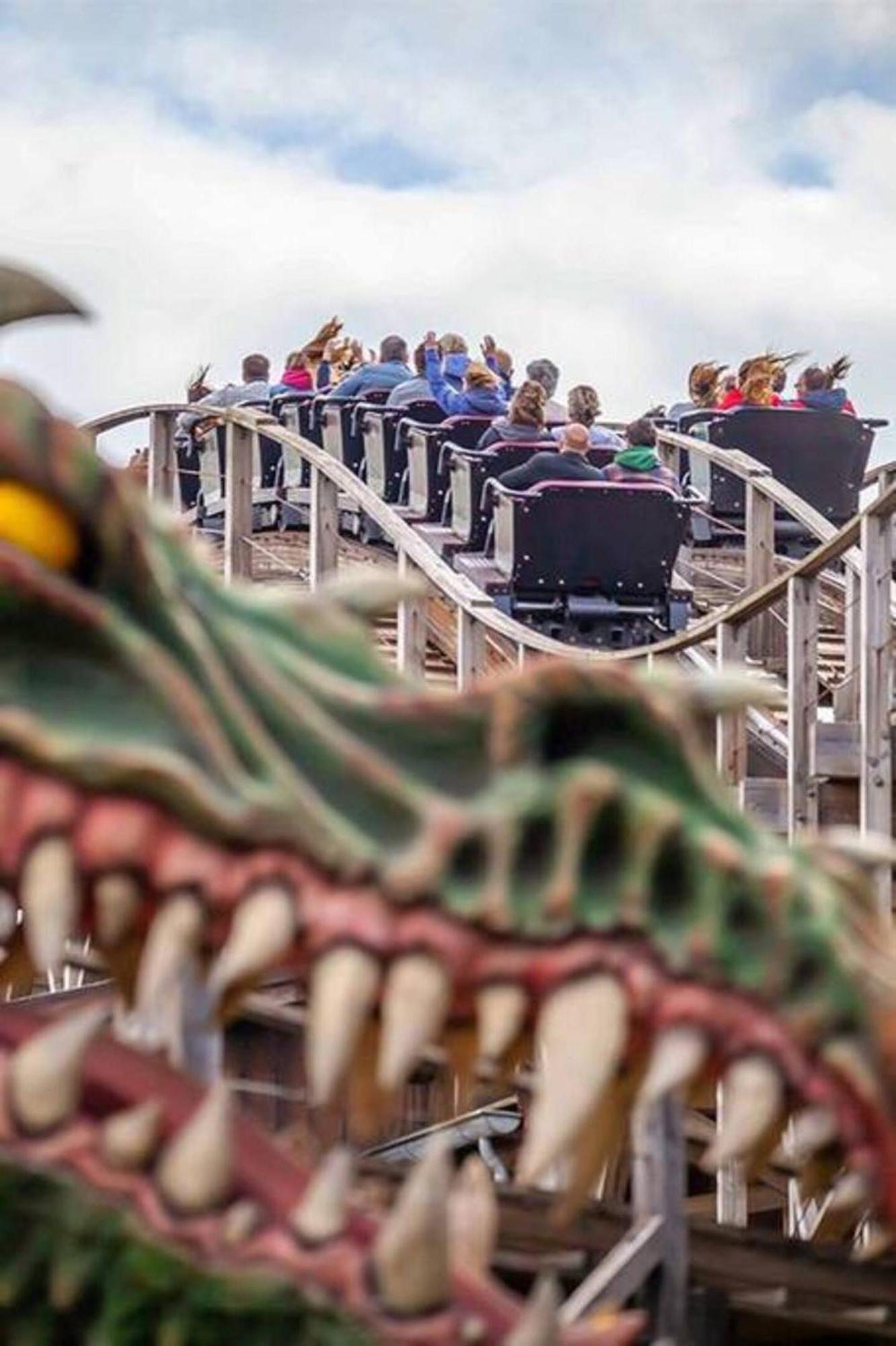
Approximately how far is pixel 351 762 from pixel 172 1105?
254 mm

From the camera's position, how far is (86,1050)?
6.41 ft

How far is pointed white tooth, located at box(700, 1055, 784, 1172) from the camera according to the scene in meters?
1.93

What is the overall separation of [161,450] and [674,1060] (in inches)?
444

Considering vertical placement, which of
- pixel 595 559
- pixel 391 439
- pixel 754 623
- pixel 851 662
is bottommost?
pixel 851 662

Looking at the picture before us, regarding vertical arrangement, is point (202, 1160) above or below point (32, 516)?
below

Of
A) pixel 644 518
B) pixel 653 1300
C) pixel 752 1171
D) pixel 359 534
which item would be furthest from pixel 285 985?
pixel 359 534

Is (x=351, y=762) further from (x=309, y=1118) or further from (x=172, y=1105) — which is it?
(x=309, y=1118)

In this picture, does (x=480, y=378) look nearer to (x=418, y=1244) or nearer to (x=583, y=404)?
(x=583, y=404)

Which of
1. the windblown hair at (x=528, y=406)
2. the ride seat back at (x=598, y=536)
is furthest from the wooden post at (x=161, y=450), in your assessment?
the ride seat back at (x=598, y=536)

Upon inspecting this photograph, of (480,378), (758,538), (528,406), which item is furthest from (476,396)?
(758,538)

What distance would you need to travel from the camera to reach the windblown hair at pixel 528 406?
13797 millimetres

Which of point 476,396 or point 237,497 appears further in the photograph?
point 476,396

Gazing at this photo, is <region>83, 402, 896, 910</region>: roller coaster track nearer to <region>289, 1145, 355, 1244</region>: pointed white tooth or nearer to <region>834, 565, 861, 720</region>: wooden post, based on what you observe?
<region>834, 565, 861, 720</region>: wooden post

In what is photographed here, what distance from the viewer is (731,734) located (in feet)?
27.4
